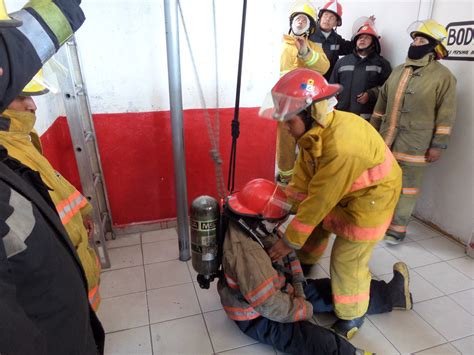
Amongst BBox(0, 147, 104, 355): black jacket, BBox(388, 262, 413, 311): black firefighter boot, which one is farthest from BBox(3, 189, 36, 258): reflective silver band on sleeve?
BBox(388, 262, 413, 311): black firefighter boot

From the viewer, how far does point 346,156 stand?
5.02 feet

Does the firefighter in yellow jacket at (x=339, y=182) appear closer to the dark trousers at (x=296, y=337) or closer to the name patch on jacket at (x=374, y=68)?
the dark trousers at (x=296, y=337)

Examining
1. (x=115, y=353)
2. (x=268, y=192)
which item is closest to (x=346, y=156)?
(x=268, y=192)

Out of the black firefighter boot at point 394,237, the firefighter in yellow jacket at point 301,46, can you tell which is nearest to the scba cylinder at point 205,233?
the firefighter in yellow jacket at point 301,46

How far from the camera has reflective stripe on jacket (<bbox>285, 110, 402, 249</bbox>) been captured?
1559 mm

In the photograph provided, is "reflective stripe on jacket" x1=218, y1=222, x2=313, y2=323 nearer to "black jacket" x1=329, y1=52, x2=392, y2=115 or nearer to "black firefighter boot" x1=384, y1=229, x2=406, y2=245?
"black firefighter boot" x1=384, y1=229, x2=406, y2=245

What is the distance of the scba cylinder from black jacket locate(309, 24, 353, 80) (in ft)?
8.10

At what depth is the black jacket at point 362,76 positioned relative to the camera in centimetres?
316

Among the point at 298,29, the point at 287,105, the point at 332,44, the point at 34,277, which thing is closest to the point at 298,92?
the point at 287,105

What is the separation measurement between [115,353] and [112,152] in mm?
1544

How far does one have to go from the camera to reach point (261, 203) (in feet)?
5.44

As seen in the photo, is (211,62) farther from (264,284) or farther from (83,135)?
(264,284)

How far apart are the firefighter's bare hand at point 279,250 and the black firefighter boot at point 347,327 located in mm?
606

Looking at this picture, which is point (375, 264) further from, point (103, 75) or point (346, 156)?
point (103, 75)
